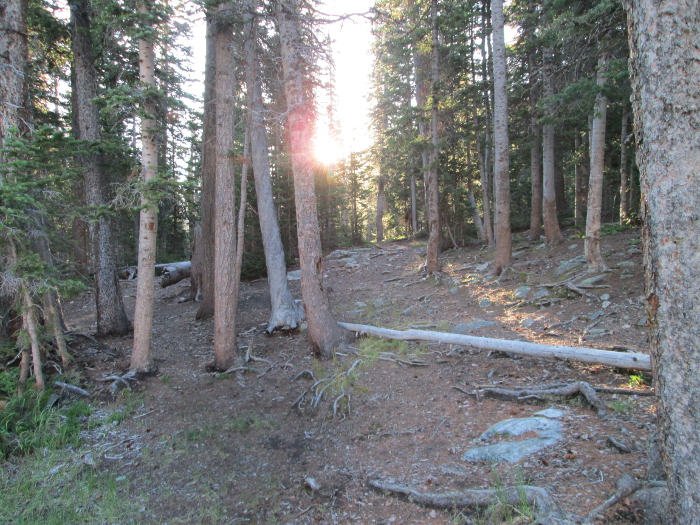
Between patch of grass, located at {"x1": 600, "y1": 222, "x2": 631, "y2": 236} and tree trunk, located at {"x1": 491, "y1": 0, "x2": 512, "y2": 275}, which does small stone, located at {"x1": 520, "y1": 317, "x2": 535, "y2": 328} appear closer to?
tree trunk, located at {"x1": 491, "y1": 0, "x2": 512, "y2": 275}

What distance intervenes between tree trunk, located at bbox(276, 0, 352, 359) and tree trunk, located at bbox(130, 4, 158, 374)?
2.70 meters

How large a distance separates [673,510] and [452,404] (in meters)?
3.33

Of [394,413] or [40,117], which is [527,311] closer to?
[394,413]

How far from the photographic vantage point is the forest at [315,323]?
8.44ft

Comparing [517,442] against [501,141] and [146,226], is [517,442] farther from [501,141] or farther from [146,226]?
[501,141]

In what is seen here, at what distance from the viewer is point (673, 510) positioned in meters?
2.49

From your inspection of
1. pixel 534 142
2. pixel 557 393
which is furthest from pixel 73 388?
pixel 534 142

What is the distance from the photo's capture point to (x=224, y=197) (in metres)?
7.98

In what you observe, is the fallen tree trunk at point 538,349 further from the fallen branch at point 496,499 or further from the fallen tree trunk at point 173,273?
the fallen tree trunk at point 173,273

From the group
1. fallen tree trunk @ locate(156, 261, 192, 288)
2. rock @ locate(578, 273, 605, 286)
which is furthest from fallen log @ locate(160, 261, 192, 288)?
rock @ locate(578, 273, 605, 286)

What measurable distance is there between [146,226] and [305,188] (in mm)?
3352

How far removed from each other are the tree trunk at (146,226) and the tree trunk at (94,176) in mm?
2528

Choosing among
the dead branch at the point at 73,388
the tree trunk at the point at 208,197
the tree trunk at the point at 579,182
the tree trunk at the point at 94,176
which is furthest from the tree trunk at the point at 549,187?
the dead branch at the point at 73,388

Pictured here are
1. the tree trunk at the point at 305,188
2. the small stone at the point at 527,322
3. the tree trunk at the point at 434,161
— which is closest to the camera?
the tree trunk at the point at 305,188
